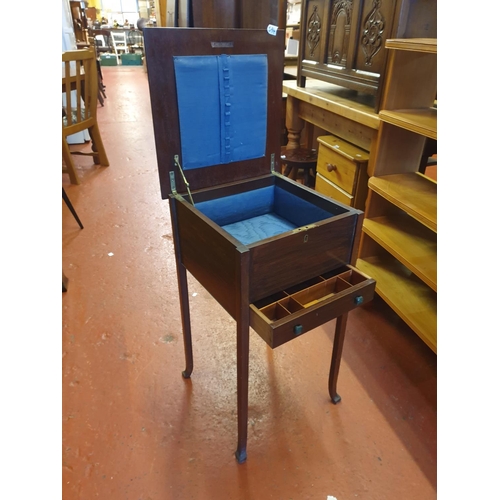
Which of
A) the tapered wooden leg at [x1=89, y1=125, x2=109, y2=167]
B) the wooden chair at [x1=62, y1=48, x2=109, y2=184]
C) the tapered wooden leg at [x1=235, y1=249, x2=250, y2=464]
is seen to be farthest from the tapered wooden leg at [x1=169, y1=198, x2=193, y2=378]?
the tapered wooden leg at [x1=89, y1=125, x2=109, y2=167]

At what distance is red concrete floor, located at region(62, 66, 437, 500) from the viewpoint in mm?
1216

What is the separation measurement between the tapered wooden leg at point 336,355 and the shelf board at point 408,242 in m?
0.44

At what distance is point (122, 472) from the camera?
123 centimetres

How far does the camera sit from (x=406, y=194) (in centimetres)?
161

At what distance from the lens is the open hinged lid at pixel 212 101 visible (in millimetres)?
1021

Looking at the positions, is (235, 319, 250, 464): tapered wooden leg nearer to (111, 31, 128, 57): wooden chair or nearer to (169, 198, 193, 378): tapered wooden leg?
(169, 198, 193, 378): tapered wooden leg

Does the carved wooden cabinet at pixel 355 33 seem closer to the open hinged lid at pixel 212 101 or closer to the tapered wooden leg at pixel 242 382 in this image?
the open hinged lid at pixel 212 101

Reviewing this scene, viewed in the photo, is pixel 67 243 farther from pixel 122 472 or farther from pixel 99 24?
pixel 99 24

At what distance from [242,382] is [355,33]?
5.89 feet

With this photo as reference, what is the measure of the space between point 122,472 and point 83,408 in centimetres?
33

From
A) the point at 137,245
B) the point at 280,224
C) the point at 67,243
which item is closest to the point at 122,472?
the point at 280,224

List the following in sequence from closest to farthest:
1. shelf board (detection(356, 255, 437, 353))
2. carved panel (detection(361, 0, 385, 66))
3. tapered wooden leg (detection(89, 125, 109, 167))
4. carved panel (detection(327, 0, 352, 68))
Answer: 1. shelf board (detection(356, 255, 437, 353))
2. carved panel (detection(361, 0, 385, 66))
3. carved panel (detection(327, 0, 352, 68))
4. tapered wooden leg (detection(89, 125, 109, 167))

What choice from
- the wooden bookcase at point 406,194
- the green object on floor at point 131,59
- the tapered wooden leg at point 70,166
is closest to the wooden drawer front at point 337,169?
the wooden bookcase at point 406,194

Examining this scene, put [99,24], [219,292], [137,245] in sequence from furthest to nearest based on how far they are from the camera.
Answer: [99,24]
[137,245]
[219,292]
